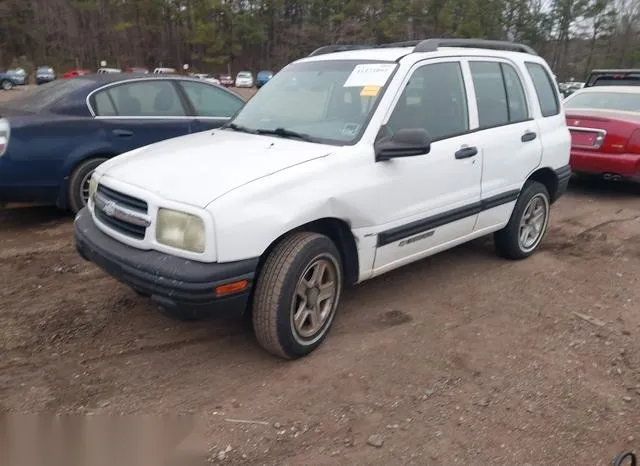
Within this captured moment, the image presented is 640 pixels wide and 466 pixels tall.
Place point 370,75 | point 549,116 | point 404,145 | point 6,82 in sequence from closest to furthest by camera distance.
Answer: point 404,145 → point 370,75 → point 549,116 → point 6,82

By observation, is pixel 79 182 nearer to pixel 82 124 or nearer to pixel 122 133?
pixel 82 124

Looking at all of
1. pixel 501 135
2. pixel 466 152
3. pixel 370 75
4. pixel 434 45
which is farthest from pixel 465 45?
pixel 370 75

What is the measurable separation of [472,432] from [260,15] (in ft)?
229

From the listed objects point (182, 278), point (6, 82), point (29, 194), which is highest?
point (182, 278)

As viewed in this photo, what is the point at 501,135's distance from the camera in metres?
4.75

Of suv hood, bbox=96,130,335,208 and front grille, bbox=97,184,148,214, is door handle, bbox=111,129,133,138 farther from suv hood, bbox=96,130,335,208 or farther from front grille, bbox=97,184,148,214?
front grille, bbox=97,184,148,214

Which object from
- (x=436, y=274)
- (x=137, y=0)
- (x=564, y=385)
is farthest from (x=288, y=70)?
(x=137, y=0)

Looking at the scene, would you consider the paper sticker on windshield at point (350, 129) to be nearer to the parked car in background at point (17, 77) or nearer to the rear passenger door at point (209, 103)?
the rear passenger door at point (209, 103)

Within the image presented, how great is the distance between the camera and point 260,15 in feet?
221

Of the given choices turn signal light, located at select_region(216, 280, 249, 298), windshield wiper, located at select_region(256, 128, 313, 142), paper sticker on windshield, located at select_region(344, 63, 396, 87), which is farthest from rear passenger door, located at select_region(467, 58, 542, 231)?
turn signal light, located at select_region(216, 280, 249, 298)

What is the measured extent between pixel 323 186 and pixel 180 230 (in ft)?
2.87

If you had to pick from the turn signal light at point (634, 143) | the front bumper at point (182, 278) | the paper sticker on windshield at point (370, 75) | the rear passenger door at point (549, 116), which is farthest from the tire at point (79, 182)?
the turn signal light at point (634, 143)

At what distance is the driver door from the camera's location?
3.91 metres

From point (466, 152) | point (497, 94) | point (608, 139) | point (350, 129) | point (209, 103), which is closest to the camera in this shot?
point (350, 129)
